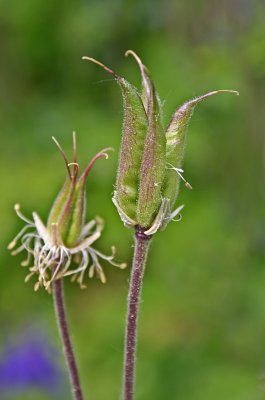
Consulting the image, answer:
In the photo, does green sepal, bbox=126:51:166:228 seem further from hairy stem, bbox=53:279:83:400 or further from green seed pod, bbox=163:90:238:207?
hairy stem, bbox=53:279:83:400

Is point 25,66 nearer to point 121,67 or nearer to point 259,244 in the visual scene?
point 121,67

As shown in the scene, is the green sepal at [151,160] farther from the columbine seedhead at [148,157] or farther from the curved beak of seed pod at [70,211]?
the curved beak of seed pod at [70,211]

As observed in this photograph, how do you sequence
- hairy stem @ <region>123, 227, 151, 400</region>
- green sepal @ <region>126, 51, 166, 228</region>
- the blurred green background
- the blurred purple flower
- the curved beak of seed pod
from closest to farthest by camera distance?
green sepal @ <region>126, 51, 166, 228</region>
hairy stem @ <region>123, 227, 151, 400</region>
the curved beak of seed pod
the blurred purple flower
the blurred green background

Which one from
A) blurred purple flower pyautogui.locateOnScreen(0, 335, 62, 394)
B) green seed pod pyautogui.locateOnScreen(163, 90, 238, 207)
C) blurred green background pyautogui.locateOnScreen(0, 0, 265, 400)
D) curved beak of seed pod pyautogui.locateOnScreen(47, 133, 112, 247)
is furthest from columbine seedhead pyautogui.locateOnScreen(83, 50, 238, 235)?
blurred purple flower pyautogui.locateOnScreen(0, 335, 62, 394)

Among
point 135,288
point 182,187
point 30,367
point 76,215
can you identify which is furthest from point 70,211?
point 182,187

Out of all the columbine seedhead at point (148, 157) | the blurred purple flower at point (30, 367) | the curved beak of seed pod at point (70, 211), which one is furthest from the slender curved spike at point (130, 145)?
the blurred purple flower at point (30, 367)

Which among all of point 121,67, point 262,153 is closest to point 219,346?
point 262,153

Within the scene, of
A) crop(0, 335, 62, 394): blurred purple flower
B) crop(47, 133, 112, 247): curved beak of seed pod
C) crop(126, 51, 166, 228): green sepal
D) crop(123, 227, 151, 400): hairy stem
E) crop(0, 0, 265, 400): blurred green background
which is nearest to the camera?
crop(126, 51, 166, 228): green sepal
